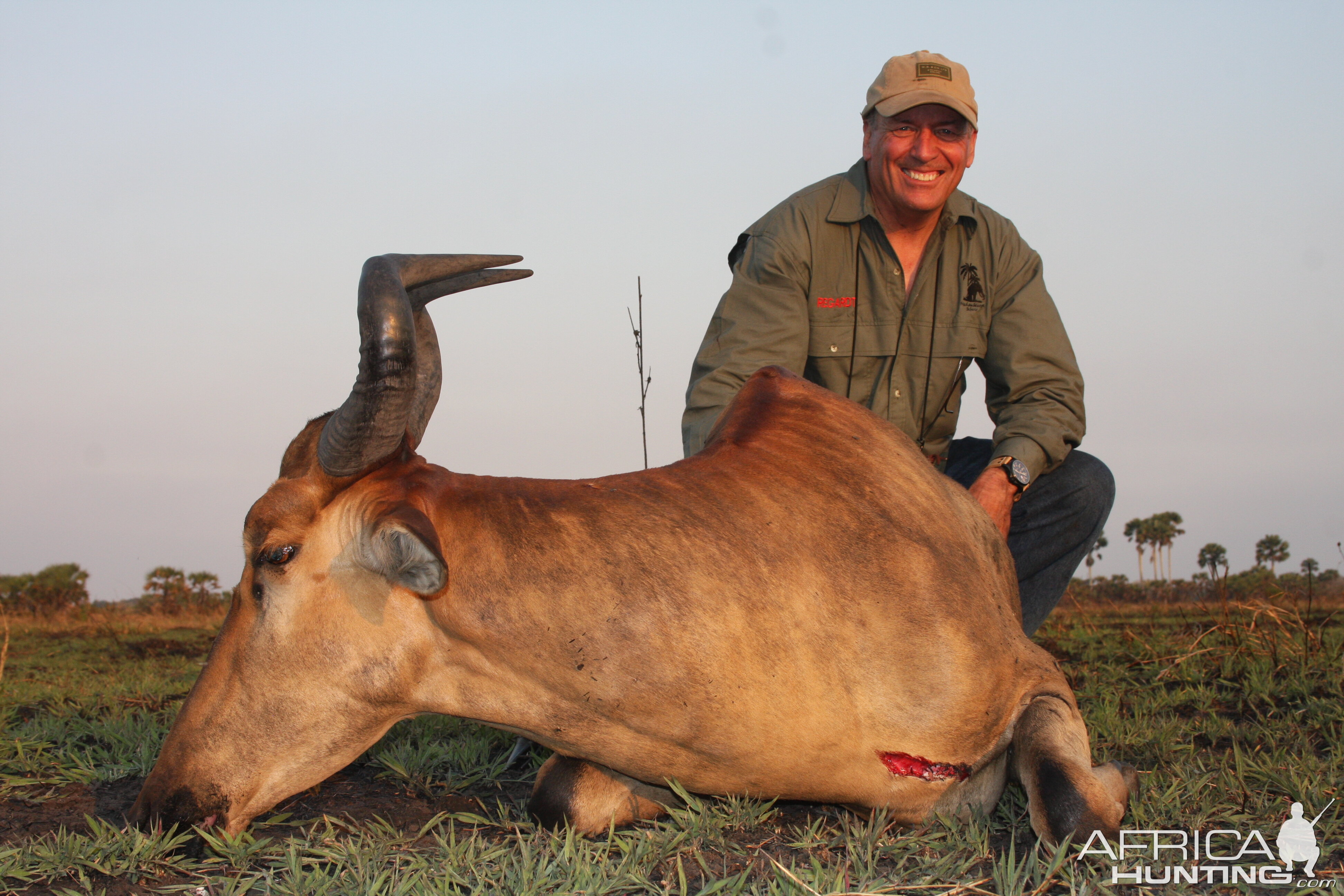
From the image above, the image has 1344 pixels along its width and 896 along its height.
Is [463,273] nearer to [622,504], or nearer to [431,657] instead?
[622,504]

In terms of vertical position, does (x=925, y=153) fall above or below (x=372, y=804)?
above

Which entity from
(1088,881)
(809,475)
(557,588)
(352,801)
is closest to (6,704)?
(352,801)

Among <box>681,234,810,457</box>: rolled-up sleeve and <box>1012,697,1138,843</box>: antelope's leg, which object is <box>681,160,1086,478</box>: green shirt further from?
<box>1012,697,1138,843</box>: antelope's leg

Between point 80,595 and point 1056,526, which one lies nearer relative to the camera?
point 1056,526

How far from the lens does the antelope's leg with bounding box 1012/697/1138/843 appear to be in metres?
2.49

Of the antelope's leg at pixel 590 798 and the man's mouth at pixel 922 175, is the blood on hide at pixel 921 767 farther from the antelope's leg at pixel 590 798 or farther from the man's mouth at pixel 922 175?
the man's mouth at pixel 922 175

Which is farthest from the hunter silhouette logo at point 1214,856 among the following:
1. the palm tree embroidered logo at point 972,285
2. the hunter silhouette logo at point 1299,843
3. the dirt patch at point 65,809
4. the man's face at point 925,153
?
the man's face at point 925,153

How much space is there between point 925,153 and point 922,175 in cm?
8

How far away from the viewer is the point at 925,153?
169 inches

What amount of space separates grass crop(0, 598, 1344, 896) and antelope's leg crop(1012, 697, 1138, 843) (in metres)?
0.08

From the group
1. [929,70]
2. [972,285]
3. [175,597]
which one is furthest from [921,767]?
[175,597]

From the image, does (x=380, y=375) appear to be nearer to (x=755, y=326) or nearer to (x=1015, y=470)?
(x=755, y=326)

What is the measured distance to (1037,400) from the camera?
14.6 feet

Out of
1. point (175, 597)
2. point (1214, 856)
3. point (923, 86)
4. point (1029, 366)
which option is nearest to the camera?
point (1214, 856)
